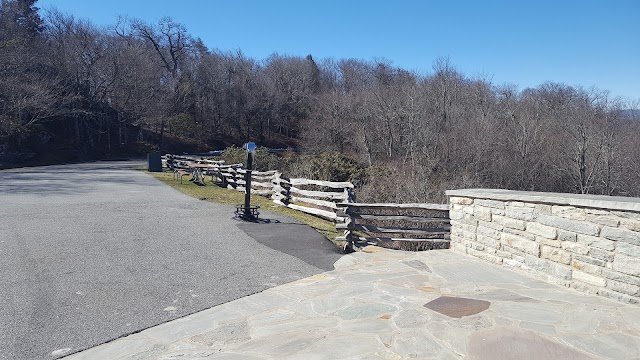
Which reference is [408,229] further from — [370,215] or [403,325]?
[403,325]

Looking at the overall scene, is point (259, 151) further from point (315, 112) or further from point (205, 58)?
point (205, 58)

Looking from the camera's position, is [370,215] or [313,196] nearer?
[370,215]

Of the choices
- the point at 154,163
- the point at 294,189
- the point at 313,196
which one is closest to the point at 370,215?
the point at 313,196

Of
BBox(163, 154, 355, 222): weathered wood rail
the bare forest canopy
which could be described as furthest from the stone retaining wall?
the bare forest canopy

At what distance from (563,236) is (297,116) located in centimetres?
5835

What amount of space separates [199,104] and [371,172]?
142ft

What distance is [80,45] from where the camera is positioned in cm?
3900

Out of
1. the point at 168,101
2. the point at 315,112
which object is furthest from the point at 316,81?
the point at 168,101

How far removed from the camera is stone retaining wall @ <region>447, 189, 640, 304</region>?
4.25m

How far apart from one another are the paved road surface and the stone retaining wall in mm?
2427

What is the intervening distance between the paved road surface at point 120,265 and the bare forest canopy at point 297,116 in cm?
733

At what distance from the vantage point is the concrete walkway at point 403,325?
343 centimetres

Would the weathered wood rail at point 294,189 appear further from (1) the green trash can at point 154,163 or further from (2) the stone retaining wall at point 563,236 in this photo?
(2) the stone retaining wall at point 563,236

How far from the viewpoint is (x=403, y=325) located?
155 inches
